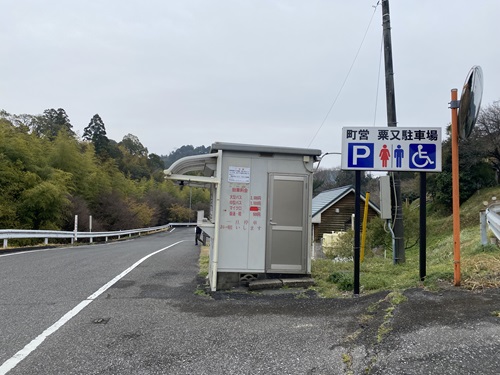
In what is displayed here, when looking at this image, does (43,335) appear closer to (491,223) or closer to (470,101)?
(470,101)

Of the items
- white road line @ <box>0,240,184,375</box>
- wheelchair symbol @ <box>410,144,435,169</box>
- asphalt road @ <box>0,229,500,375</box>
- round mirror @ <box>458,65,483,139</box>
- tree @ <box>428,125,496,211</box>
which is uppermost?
tree @ <box>428,125,496,211</box>

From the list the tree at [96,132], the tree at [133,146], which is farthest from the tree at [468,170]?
the tree at [133,146]

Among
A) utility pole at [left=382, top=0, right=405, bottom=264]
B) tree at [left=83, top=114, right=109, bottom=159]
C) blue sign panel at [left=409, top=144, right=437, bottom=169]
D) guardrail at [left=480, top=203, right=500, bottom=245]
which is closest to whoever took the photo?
blue sign panel at [left=409, top=144, right=437, bottom=169]

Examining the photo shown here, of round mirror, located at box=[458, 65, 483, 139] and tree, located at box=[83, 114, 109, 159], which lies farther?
tree, located at box=[83, 114, 109, 159]

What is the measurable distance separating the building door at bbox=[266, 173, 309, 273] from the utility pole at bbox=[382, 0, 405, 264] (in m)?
2.91

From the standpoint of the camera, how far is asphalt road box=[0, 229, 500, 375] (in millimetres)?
3102

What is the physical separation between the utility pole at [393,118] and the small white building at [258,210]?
2921 mm

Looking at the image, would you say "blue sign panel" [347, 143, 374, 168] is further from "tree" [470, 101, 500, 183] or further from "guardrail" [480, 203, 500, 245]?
"tree" [470, 101, 500, 183]

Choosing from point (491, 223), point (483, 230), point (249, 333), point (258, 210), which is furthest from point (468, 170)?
point (249, 333)

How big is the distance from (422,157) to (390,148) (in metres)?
0.45

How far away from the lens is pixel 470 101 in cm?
470

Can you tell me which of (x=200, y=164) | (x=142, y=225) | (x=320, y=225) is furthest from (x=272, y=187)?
(x=142, y=225)

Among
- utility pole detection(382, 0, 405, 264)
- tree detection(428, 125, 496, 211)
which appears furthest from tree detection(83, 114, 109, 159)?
utility pole detection(382, 0, 405, 264)

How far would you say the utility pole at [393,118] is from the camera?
27.0 feet
